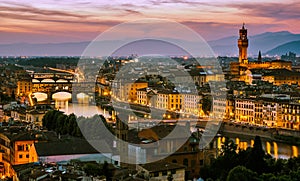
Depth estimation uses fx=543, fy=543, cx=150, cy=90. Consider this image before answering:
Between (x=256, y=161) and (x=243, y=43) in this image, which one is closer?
(x=256, y=161)

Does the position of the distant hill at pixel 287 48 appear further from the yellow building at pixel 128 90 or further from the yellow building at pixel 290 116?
the yellow building at pixel 290 116

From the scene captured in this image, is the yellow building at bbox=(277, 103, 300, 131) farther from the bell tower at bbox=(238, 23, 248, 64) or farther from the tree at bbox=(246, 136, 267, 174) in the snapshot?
the bell tower at bbox=(238, 23, 248, 64)

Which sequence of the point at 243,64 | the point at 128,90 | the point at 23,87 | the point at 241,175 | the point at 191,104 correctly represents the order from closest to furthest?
the point at 241,175, the point at 191,104, the point at 128,90, the point at 23,87, the point at 243,64

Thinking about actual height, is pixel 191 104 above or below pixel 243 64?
below

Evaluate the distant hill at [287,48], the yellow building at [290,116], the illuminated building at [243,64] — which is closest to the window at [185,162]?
the yellow building at [290,116]

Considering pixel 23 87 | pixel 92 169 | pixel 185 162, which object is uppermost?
pixel 23 87

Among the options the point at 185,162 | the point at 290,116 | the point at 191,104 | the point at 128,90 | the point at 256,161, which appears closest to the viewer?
the point at 256,161

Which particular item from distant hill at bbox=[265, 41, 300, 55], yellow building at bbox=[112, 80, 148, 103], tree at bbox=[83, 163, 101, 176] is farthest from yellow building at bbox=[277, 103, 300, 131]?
distant hill at bbox=[265, 41, 300, 55]

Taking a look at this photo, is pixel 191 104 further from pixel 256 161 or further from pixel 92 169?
pixel 92 169

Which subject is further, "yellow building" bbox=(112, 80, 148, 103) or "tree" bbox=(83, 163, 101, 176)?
"yellow building" bbox=(112, 80, 148, 103)

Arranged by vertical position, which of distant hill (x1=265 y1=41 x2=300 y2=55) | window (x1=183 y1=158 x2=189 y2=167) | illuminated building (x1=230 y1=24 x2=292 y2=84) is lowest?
window (x1=183 y1=158 x2=189 y2=167)

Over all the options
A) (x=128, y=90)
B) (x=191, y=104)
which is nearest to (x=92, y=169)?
(x=191, y=104)

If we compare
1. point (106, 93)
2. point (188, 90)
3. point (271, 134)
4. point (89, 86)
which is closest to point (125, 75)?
point (106, 93)

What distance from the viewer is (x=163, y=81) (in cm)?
2102
